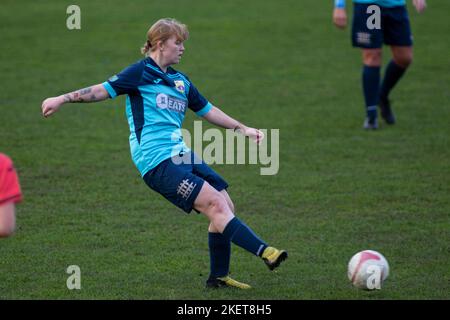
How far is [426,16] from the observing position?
17016 mm

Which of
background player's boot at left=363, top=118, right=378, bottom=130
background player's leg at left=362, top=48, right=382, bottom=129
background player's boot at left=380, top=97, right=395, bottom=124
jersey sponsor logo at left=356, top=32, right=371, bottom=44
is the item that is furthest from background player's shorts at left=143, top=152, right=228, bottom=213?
background player's boot at left=380, top=97, right=395, bottom=124

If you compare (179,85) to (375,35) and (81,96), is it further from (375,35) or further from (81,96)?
(375,35)

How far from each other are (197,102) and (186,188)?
73cm

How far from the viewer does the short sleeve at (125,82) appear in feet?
17.8

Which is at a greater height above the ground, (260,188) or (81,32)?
(81,32)

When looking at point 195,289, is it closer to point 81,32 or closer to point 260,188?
point 260,188

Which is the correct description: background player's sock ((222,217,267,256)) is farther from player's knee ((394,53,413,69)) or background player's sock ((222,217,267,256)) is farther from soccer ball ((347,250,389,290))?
player's knee ((394,53,413,69))

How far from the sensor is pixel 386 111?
10.6 metres

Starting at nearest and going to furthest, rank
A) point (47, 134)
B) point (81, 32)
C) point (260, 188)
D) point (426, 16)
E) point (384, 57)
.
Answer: point (260, 188), point (47, 134), point (384, 57), point (81, 32), point (426, 16)

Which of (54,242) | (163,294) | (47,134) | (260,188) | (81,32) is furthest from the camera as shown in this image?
(81,32)

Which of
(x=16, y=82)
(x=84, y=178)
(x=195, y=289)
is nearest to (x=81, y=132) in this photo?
(x=84, y=178)

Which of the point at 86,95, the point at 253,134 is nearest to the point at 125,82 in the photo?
the point at 86,95
